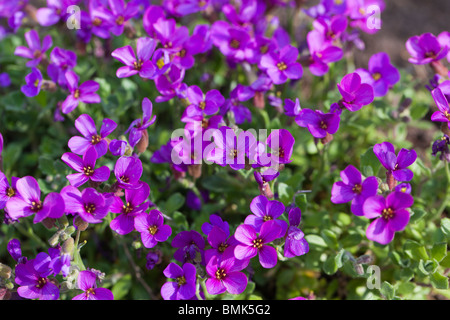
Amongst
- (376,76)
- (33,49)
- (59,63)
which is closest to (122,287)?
(59,63)

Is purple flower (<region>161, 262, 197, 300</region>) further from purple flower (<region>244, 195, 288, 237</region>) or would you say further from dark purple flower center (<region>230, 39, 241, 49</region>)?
dark purple flower center (<region>230, 39, 241, 49</region>)

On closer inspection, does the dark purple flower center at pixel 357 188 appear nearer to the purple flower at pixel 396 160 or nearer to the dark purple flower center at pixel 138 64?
the purple flower at pixel 396 160

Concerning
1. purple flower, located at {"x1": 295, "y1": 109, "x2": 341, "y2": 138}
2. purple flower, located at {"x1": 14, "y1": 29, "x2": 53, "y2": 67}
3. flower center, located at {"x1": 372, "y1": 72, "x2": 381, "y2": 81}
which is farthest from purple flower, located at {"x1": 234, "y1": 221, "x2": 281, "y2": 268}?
purple flower, located at {"x1": 14, "y1": 29, "x2": 53, "y2": 67}

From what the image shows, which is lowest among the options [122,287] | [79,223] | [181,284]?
[122,287]

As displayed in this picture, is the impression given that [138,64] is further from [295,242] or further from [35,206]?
[295,242]

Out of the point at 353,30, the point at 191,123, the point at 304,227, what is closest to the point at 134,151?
the point at 191,123
